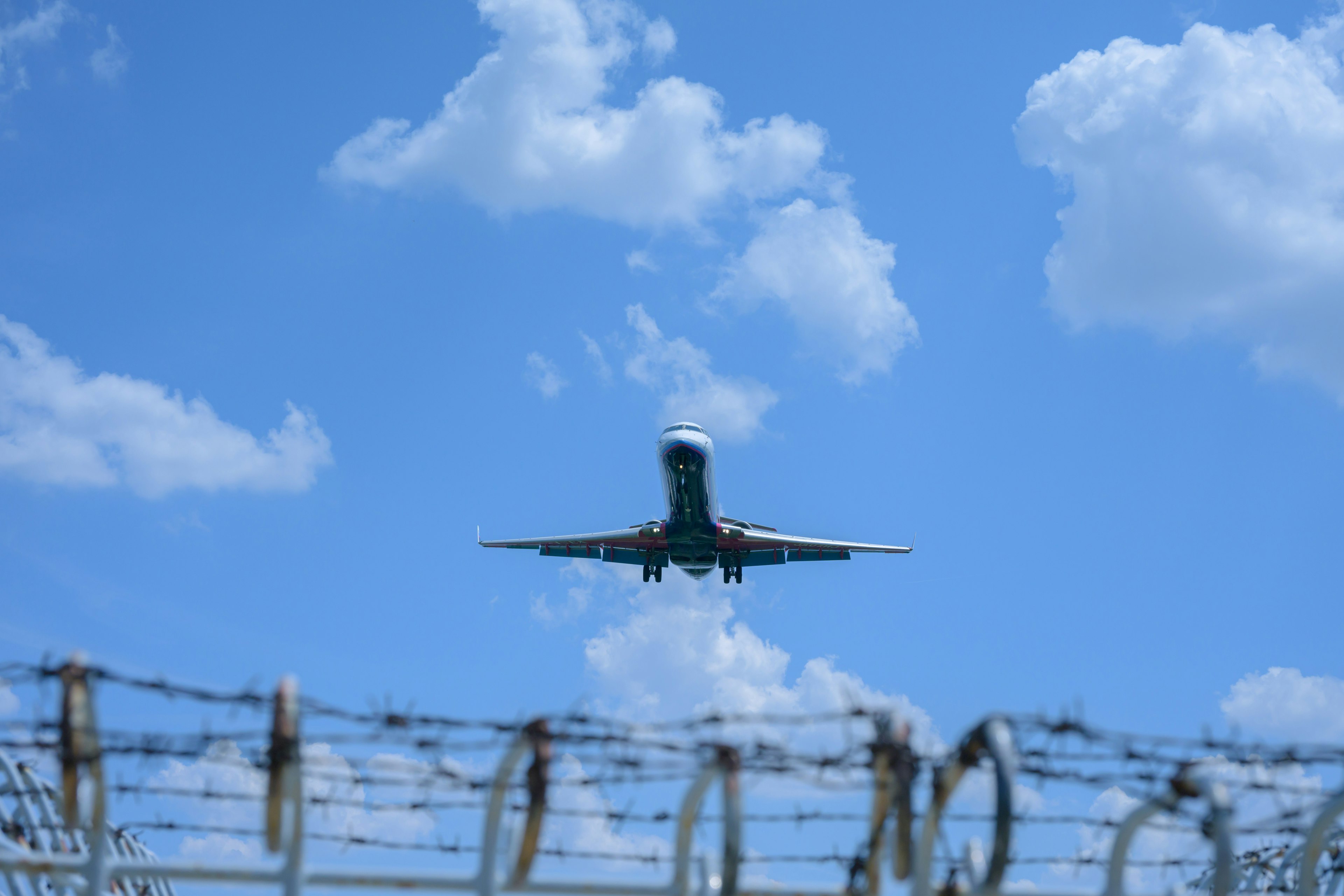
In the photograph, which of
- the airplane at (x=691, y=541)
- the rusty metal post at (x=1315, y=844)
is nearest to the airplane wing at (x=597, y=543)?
the airplane at (x=691, y=541)

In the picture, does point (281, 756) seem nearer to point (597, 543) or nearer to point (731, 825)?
point (731, 825)

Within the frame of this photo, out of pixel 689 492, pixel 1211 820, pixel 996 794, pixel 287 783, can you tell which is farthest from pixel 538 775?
pixel 689 492

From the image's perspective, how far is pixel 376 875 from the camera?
→ 10.7 m

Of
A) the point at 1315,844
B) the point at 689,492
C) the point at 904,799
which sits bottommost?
the point at 1315,844

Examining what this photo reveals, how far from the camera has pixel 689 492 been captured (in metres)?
59.5

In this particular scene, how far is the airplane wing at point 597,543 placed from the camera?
210 ft

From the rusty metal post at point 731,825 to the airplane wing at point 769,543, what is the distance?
171 ft

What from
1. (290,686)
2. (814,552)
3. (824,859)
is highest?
(814,552)

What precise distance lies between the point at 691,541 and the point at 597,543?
258 inches

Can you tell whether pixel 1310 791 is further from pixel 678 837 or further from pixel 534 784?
pixel 534 784

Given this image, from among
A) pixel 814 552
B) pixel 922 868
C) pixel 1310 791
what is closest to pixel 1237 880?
pixel 1310 791

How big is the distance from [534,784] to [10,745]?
597 centimetres

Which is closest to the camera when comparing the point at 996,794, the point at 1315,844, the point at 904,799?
the point at 996,794

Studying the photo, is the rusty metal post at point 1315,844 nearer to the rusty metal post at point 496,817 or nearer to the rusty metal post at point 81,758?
the rusty metal post at point 496,817
